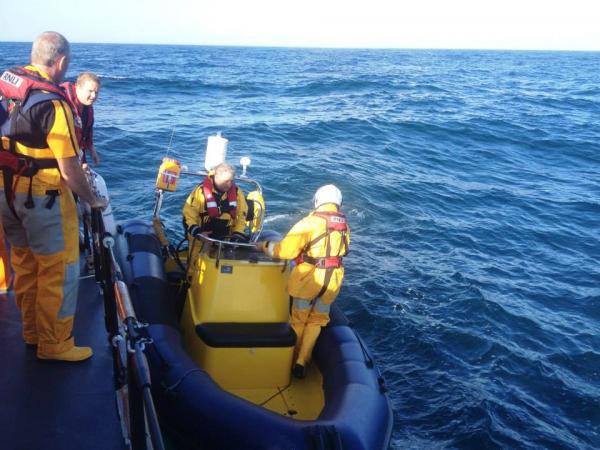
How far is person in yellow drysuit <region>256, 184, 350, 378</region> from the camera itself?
162 inches

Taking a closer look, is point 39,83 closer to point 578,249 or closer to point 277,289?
point 277,289

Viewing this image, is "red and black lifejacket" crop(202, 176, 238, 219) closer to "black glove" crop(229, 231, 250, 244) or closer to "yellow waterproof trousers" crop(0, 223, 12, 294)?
"black glove" crop(229, 231, 250, 244)

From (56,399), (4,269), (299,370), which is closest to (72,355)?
(56,399)

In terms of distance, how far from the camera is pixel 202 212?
4.95m

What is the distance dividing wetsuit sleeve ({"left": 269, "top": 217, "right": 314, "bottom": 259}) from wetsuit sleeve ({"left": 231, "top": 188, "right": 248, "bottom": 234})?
1.13 metres

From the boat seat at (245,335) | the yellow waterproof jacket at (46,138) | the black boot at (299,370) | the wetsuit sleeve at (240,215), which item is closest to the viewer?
the yellow waterproof jacket at (46,138)

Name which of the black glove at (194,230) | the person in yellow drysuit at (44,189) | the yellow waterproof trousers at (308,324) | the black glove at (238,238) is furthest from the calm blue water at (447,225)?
the person in yellow drysuit at (44,189)

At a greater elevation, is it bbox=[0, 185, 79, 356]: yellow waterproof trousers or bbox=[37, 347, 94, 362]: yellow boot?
bbox=[0, 185, 79, 356]: yellow waterproof trousers

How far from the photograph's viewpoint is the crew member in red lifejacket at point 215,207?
4844mm

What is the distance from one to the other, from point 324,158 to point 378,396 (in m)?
10.3

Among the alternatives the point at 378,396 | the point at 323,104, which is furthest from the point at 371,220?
the point at 323,104

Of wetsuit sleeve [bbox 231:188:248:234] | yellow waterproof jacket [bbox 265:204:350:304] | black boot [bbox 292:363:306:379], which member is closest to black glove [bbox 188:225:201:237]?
wetsuit sleeve [bbox 231:188:248:234]

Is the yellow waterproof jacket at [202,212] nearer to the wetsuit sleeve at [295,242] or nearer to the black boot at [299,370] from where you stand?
the wetsuit sleeve at [295,242]

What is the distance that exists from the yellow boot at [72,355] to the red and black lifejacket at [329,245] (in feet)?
5.73
